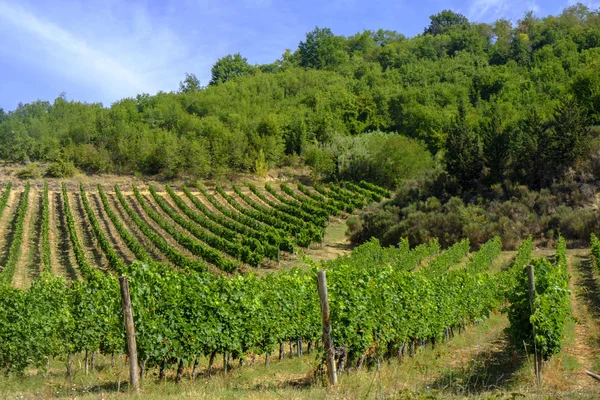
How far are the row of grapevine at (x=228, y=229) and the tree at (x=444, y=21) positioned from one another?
10316cm

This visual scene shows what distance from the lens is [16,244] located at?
112ft

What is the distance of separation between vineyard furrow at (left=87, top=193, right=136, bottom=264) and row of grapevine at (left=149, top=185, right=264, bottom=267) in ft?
15.2

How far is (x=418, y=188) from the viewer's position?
43250 mm

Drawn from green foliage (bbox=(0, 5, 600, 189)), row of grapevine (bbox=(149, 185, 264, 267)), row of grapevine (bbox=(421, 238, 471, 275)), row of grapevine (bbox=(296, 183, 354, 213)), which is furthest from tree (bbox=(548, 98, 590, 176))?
row of grapevine (bbox=(149, 185, 264, 267))

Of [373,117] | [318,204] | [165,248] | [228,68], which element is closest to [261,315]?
[165,248]

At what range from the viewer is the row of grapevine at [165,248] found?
30.1 meters

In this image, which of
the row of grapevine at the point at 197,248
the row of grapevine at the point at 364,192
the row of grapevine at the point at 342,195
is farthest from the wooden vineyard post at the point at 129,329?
the row of grapevine at the point at 364,192

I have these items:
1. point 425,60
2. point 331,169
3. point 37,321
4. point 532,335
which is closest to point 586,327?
point 532,335

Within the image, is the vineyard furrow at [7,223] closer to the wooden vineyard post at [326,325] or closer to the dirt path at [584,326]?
the dirt path at [584,326]

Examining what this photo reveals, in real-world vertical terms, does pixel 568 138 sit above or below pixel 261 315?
above

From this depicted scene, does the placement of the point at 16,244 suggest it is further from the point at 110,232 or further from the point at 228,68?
the point at 228,68

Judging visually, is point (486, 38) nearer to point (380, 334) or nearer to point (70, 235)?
point (70, 235)

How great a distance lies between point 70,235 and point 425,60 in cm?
8551

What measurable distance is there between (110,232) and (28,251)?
6304mm
